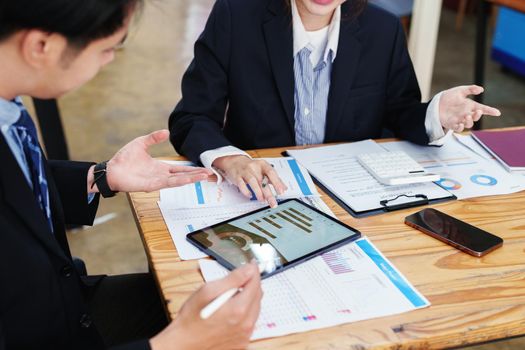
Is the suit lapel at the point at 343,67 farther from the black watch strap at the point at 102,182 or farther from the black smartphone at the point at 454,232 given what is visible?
the black watch strap at the point at 102,182

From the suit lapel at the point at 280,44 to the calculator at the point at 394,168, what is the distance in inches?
11.6

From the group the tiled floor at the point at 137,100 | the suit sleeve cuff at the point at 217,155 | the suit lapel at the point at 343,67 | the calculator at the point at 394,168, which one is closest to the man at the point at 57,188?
the suit sleeve cuff at the point at 217,155

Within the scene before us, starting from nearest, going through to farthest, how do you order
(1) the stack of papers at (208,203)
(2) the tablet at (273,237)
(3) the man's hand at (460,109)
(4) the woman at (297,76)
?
(2) the tablet at (273,237) < (1) the stack of papers at (208,203) < (3) the man's hand at (460,109) < (4) the woman at (297,76)

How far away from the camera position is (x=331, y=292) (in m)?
0.93

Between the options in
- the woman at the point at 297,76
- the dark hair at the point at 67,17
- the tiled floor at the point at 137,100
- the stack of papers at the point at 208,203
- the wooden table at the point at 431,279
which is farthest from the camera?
the tiled floor at the point at 137,100

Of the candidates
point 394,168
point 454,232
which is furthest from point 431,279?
point 394,168

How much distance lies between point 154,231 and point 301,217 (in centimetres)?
29

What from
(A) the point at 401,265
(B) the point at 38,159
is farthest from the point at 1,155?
(A) the point at 401,265

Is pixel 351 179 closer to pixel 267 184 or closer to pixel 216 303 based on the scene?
pixel 267 184

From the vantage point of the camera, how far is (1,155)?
896mm

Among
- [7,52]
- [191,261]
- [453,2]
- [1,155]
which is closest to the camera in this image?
[7,52]

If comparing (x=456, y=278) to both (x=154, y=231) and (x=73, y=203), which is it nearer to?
(x=154, y=231)

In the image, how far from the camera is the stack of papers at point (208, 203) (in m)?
1.11

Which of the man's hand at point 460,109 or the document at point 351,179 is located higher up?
the man's hand at point 460,109
